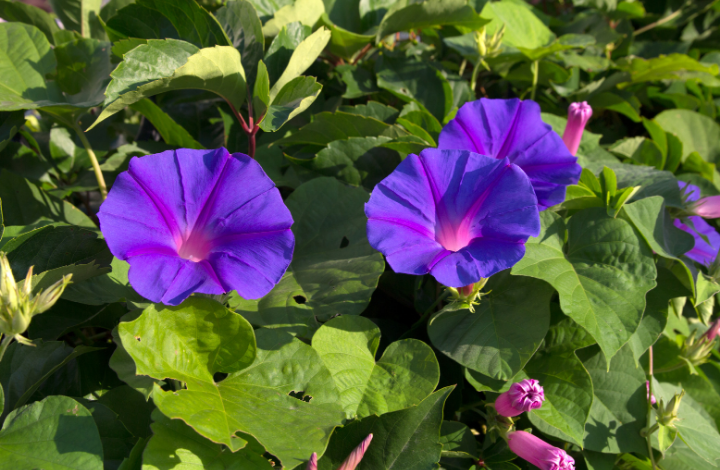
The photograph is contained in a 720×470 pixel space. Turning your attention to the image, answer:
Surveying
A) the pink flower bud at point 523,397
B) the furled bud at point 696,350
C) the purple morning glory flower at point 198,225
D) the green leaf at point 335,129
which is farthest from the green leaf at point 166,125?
the furled bud at point 696,350

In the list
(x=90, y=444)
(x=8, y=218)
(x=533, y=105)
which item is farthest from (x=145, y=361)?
(x=533, y=105)

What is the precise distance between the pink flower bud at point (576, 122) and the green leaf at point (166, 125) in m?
0.98

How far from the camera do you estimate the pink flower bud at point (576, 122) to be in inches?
A: 52.8

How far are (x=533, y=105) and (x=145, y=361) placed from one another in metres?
1.02

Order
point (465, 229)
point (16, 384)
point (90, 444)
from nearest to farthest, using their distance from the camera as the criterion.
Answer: point (90, 444)
point (16, 384)
point (465, 229)

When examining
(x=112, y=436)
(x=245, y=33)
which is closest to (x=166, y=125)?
(x=245, y=33)

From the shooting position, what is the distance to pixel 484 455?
1124 millimetres

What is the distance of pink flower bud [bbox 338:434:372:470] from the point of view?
2.79ft

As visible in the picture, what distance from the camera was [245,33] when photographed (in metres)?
1.26

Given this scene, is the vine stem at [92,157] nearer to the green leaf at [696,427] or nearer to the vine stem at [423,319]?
the vine stem at [423,319]

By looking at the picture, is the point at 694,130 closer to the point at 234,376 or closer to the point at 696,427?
the point at 696,427

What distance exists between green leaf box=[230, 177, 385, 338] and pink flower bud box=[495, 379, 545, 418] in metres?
0.33

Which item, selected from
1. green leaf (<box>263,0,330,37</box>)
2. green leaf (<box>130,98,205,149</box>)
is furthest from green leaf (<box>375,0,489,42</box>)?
green leaf (<box>130,98,205,149</box>)

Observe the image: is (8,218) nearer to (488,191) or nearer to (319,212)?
(319,212)
